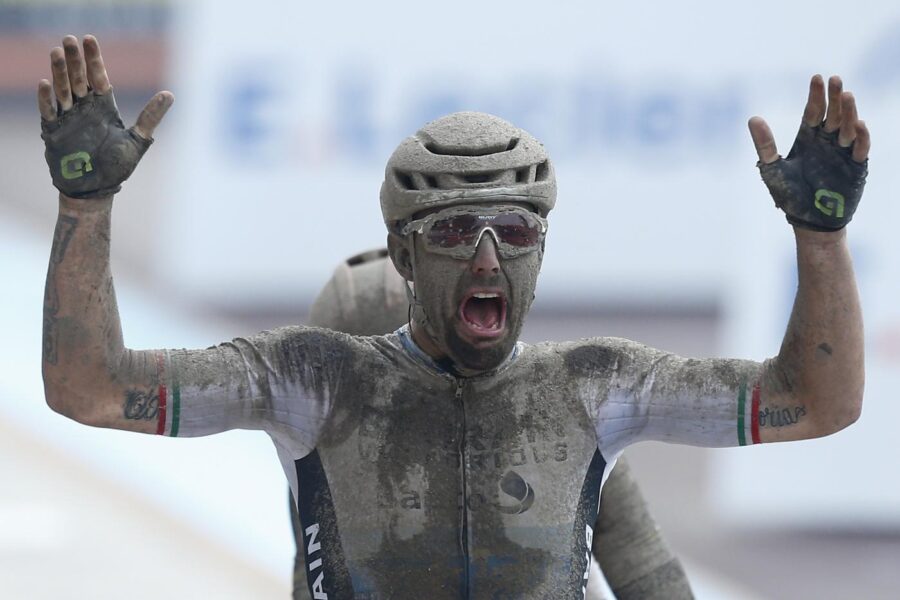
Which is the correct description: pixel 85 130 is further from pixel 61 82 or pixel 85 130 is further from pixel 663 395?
pixel 663 395

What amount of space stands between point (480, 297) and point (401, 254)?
30 cm

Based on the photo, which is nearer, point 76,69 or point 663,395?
point 76,69

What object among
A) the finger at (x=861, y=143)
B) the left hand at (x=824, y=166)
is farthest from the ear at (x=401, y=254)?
the finger at (x=861, y=143)

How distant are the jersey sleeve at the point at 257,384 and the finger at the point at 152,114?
57 cm

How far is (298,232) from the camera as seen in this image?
48.1ft

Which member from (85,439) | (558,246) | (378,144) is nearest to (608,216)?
(558,246)

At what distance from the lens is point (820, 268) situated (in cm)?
452

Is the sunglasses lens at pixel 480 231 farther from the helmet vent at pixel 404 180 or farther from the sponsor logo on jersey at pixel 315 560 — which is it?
the sponsor logo on jersey at pixel 315 560

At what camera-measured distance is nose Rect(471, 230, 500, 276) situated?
4.60 metres

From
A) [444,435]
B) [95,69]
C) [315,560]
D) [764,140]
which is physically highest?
[95,69]

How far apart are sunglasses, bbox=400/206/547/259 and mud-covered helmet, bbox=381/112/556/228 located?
3cm

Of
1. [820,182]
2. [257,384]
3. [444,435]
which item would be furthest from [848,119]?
[257,384]

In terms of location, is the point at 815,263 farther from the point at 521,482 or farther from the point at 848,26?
the point at 848,26

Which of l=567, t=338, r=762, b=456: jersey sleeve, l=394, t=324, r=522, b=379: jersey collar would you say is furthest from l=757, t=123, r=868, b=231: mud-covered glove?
l=394, t=324, r=522, b=379: jersey collar
